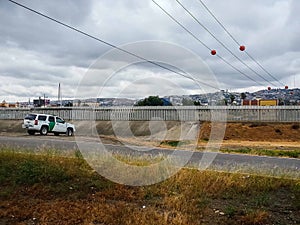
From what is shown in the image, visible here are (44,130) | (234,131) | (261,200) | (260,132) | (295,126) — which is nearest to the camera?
(261,200)

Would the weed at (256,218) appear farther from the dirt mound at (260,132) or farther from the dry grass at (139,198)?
the dirt mound at (260,132)

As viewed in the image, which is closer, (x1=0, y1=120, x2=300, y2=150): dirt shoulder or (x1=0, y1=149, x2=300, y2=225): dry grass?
(x1=0, y1=149, x2=300, y2=225): dry grass

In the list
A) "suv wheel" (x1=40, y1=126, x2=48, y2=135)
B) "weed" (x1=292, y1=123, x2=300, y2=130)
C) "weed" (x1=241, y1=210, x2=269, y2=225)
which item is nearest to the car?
"suv wheel" (x1=40, y1=126, x2=48, y2=135)

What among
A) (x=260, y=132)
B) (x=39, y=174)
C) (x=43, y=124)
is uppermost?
(x=43, y=124)

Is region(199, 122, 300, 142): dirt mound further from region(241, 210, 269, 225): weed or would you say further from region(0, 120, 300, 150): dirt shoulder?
region(241, 210, 269, 225): weed

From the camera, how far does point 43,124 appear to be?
30.5 m

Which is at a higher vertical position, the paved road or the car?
the car

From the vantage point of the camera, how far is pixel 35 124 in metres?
29.9

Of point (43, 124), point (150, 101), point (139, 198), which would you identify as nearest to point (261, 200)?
point (139, 198)

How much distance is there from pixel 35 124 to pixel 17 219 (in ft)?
82.2

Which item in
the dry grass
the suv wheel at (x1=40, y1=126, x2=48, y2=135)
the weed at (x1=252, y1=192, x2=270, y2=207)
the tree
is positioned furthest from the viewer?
the suv wheel at (x1=40, y1=126, x2=48, y2=135)

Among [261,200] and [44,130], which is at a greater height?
[44,130]

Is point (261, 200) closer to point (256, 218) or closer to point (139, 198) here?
point (256, 218)

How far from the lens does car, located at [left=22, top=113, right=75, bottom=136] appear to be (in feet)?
98.5
